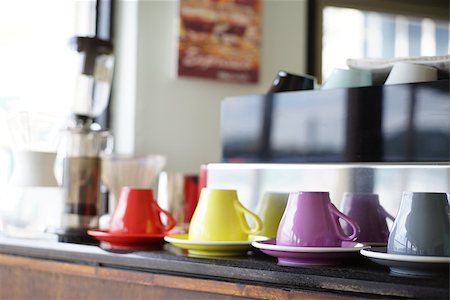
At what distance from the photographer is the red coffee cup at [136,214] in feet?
4.58

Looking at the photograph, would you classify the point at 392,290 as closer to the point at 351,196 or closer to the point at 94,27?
the point at 351,196

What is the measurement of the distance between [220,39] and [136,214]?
3.77 feet

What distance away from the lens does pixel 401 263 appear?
0.97 meters

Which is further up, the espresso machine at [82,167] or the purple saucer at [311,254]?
the espresso machine at [82,167]

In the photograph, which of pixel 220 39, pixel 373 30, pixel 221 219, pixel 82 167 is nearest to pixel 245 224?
pixel 221 219

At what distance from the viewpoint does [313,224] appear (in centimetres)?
109

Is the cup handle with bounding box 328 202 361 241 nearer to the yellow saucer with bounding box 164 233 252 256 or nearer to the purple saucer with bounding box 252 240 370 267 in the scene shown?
the purple saucer with bounding box 252 240 370 267

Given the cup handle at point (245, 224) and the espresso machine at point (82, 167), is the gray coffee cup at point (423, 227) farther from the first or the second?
the espresso machine at point (82, 167)

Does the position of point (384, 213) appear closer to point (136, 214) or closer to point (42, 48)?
point (136, 214)

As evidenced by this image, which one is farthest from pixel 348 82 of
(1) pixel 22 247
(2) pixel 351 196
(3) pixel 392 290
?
(1) pixel 22 247

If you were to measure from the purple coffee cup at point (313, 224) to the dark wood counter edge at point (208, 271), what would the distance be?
82 millimetres

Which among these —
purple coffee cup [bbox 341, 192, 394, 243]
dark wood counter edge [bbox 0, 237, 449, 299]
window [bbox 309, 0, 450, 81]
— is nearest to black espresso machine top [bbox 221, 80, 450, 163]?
purple coffee cup [bbox 341, 192, 394, 243]

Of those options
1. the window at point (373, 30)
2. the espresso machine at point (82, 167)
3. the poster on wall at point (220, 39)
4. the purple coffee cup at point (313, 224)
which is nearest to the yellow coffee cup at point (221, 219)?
the purple coffee cup at point (313, 224)

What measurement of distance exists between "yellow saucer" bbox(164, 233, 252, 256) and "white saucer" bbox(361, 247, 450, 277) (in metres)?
0.25
